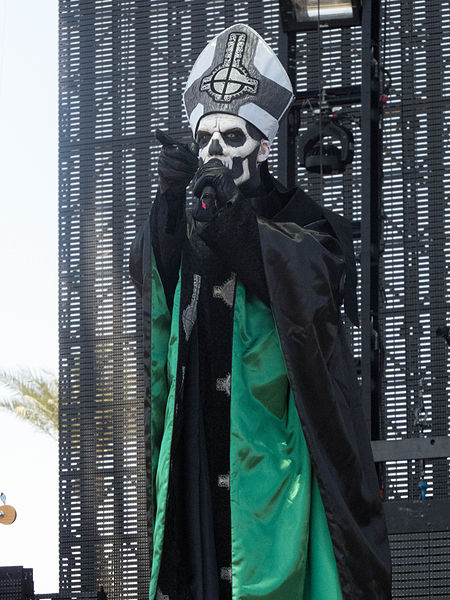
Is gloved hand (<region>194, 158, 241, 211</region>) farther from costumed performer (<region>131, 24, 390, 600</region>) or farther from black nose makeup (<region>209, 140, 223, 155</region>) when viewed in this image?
black nose makeup (<region>209, 140, 223, 155</region>)

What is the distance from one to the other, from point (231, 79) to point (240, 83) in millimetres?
24

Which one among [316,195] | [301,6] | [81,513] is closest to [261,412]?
[301,6]

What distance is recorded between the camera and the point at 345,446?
271cm

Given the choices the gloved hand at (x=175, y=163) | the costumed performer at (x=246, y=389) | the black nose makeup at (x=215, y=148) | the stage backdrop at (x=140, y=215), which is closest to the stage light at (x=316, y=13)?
the stage backdrop at (x=140, y=215)

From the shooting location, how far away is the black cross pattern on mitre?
2.97m

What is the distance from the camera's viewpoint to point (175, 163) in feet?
9.00

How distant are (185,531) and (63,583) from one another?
414 centimetres

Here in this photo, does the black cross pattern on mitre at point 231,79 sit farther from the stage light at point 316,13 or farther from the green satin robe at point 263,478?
the stage light at point 316,13

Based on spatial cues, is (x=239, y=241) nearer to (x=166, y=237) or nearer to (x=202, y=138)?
(x=166, y=237)

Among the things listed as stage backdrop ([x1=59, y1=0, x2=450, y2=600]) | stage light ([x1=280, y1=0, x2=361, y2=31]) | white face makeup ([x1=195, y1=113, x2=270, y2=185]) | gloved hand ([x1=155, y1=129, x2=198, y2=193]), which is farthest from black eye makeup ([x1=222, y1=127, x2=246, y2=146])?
stage backdrop ([x1=59, y1=0, x2=450, y2=600])

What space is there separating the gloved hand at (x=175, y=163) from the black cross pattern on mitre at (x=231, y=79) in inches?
9.0

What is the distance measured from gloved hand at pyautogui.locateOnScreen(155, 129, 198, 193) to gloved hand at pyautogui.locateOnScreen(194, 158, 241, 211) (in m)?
0.08

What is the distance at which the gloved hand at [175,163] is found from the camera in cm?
273

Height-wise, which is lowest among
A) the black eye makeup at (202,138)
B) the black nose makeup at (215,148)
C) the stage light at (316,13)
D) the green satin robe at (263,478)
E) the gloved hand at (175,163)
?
the green satin robe at (263,478)
